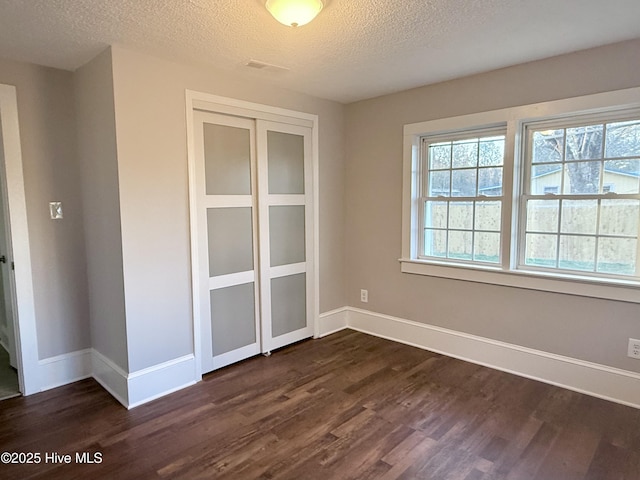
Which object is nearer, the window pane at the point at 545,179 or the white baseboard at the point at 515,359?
the white baseboard at the point at 515,359

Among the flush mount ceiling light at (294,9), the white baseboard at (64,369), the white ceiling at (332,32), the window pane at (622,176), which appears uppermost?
the white ceiling at (332,32)

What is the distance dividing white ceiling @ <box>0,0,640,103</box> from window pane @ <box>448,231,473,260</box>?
1341 mm

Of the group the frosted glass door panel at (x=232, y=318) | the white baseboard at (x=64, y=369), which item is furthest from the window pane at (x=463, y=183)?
the white baseboard at (x=64, y=369)

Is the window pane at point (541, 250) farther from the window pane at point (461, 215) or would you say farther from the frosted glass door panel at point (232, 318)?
the frosted glass door panel at point (232, 318)

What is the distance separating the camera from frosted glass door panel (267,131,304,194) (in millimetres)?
3404

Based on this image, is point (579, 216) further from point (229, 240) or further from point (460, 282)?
point (229, 240)

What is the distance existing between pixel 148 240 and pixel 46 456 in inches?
52.0

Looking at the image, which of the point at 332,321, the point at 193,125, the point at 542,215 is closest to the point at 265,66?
the point at 193,125

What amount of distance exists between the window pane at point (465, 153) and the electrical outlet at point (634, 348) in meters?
1.67

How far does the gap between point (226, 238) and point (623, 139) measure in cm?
291

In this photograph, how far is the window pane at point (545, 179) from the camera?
288cm

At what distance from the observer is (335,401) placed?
268cm

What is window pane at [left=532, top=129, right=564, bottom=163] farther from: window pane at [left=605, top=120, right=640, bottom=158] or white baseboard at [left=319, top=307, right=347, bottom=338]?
white baseboard at [left=319, top=307, right=347, bottom=338]

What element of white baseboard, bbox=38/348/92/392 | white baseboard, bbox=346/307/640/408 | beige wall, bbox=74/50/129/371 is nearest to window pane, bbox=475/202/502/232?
white baseboard, bbox=346/307/640/408
